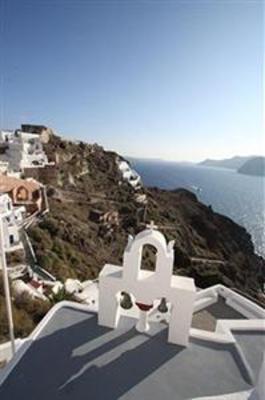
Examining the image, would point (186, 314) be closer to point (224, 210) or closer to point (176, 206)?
point (176, 206)

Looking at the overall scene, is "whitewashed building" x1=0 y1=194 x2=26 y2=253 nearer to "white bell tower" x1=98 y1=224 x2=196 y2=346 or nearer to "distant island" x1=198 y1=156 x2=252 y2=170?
"white bell tower" x1=98 y1=224 x2=196 y2=346

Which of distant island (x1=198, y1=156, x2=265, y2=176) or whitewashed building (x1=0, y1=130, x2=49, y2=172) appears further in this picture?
distant island (x1=198, y1=156, x2=265, y2=176)

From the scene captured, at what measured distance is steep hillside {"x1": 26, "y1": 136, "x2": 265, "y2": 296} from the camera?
1593cm

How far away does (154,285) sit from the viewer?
13.4 ft

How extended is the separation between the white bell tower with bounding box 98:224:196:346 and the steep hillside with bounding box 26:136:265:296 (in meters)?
8.86

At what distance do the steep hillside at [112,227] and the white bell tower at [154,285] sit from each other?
8.86m

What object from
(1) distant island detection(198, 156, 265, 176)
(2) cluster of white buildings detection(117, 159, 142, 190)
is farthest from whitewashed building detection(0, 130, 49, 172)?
(1) distant island detection(198, 156, 265, 176)

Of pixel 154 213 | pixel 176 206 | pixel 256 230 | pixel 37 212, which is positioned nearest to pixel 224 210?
pixel 256 230

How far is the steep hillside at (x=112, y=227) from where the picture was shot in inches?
627

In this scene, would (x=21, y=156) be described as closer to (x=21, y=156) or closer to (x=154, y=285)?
(x=21, y=156)

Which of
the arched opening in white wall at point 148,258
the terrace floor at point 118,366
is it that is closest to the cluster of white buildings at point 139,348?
the terrace floor at point 118,366

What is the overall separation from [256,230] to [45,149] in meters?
29.4

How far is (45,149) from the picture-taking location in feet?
102

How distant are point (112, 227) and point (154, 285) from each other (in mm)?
18956
